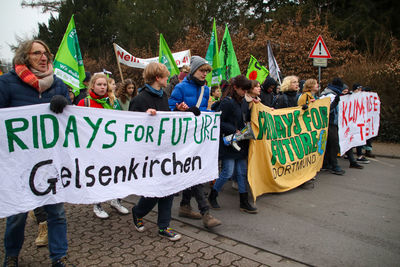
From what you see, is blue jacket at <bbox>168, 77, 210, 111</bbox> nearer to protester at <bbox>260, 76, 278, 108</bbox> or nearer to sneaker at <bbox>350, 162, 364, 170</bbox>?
Answer: protester at <bbox>260, 76, 278, 108</bbox>

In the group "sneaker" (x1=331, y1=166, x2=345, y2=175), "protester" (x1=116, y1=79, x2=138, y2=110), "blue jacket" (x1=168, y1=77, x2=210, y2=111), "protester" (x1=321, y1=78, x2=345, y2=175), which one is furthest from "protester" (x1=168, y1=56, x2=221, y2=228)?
"sneaker" (x1=331, y1=166, x2=345, y2=175)

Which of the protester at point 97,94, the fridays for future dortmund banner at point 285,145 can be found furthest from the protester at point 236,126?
the protester at point 97,94

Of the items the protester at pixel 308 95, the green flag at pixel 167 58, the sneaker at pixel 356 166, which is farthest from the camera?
the green flag at pixel 167 58

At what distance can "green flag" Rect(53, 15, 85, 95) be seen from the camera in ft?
18.1

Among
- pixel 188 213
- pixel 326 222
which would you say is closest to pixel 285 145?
pixel 326 222

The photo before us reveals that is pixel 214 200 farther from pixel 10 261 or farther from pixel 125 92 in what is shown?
pixel 10 261

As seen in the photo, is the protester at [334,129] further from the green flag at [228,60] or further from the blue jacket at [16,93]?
the blue jacket at [16,93]

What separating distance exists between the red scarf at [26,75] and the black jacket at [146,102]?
3.51 ft

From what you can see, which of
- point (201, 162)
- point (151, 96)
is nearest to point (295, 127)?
point (201, 162)

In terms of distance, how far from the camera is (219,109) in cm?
472

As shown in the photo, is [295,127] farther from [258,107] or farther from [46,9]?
[46,9]

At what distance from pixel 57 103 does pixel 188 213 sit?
236cm

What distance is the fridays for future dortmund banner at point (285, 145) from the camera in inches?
195

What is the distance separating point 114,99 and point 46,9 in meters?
32.4
